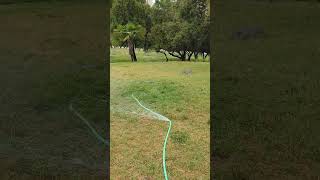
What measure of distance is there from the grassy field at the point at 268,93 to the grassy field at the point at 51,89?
82 centimetres

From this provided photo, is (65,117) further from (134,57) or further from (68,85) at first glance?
(134,57)

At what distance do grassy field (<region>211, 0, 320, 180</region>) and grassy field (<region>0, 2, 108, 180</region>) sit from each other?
82cm

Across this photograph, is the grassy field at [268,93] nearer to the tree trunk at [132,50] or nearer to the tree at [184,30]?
the tree at [184,30]

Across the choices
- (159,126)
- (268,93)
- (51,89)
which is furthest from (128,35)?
(159,126)

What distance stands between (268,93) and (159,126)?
1.19 m

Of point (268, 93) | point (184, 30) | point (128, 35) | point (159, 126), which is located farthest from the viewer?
point (128, 35)

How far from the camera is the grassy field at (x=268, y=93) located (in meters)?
1.79

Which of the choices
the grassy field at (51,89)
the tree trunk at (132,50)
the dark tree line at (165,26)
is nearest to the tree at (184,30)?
the dark tree line at (165,26)

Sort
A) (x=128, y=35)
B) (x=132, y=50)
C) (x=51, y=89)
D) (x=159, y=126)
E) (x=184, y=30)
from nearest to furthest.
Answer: (x=159, y=126)
(x=51, y=89)
(x=184, y=30)
(x=132, y=50)
(x=128, y=35)

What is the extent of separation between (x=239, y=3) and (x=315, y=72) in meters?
1.52

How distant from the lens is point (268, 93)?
3.12 meters

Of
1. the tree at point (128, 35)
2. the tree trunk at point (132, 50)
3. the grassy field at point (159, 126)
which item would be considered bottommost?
the grassy field at point (159, 126)

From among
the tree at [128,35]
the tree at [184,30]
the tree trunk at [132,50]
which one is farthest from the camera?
the tree at [128,35]

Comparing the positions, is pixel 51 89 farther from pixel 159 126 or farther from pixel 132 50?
pixel 132 50
